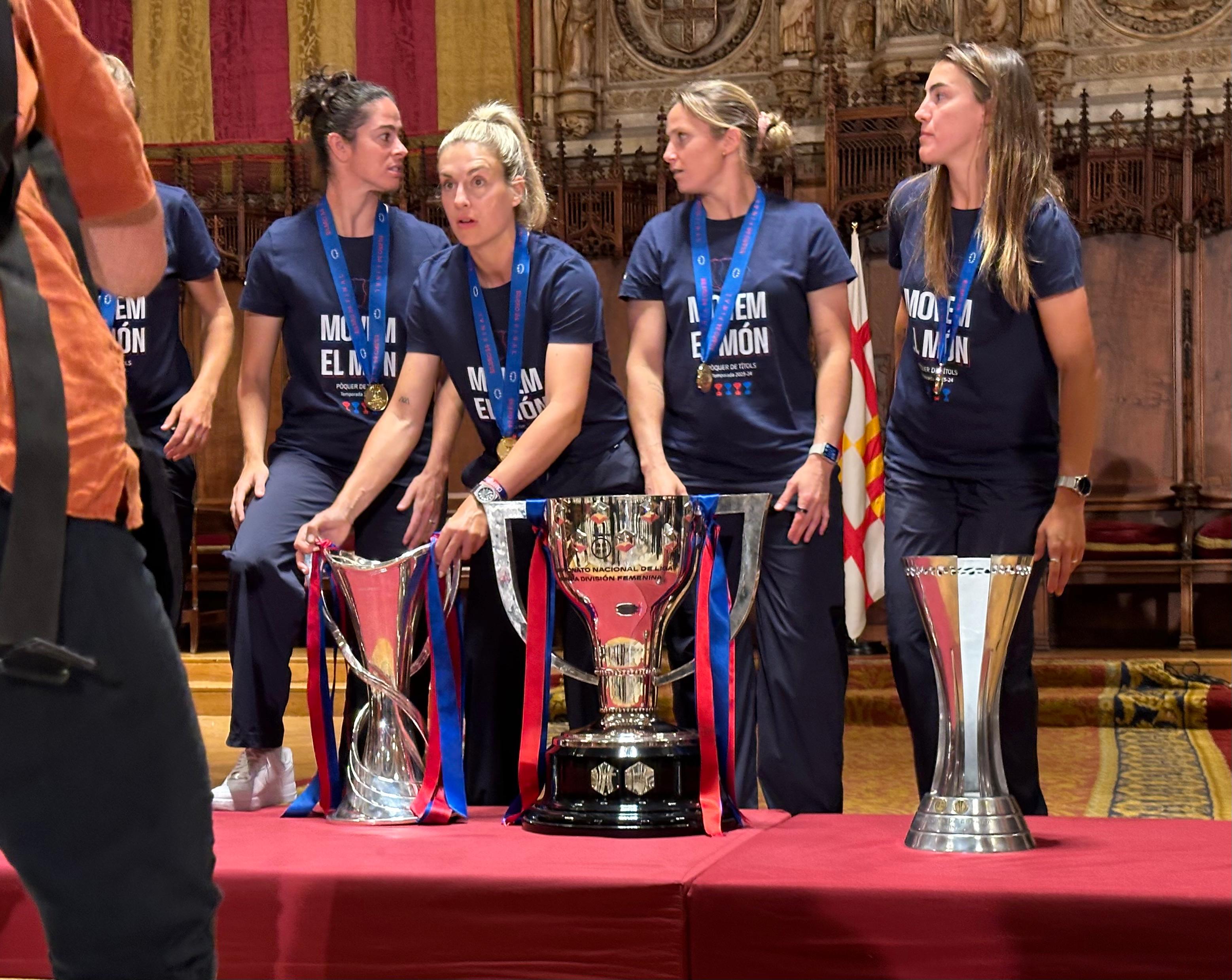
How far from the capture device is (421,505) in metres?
3.38

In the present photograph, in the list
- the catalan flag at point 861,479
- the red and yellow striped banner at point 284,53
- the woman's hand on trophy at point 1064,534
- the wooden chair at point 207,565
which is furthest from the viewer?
the red and yellow striped banner at point 284,53

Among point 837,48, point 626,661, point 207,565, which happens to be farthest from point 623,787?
point 837,48

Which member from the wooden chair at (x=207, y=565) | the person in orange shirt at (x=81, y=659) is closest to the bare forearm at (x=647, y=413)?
the person in orange shirt at (x=81, y=659)

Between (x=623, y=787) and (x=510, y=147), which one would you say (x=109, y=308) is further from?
(x=623, y=787)

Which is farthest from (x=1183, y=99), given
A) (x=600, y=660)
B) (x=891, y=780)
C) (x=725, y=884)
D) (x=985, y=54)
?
(x=725, y=884)

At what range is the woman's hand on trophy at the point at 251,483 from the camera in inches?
138

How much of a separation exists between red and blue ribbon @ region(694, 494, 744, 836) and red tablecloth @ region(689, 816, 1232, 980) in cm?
31

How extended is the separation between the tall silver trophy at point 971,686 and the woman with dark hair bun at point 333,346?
1317 mm

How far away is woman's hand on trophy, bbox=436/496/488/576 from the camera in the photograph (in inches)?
119

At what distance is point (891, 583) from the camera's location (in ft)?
10.3

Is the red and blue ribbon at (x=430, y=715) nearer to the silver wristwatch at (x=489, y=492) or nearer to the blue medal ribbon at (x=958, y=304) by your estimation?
the silver wristwatch at (x=489, y=492)

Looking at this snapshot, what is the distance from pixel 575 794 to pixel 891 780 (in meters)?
2.49

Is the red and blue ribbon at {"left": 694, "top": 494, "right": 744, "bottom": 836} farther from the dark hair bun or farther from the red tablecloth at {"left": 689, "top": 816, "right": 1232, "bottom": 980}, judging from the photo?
the dark hair bun

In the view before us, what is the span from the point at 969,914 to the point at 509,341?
171 centimetres
